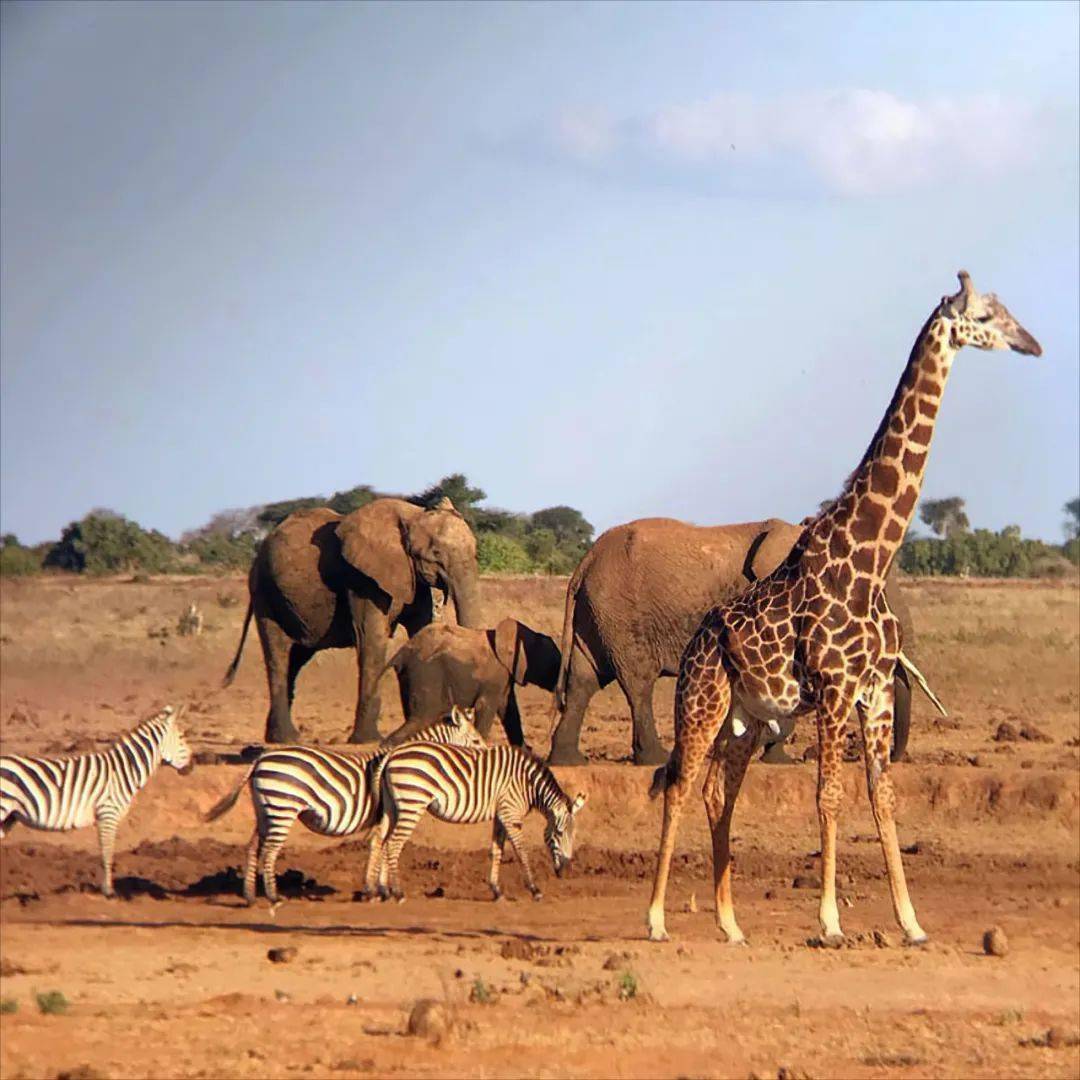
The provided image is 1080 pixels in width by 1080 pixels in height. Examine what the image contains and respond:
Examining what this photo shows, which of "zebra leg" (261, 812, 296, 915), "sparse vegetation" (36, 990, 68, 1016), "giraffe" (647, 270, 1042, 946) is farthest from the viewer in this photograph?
"zebra leg" (261, 812, 296, 915)

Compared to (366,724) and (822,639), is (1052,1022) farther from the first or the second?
(366,724)

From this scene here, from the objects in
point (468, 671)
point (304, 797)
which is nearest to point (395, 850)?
point (304, 797)

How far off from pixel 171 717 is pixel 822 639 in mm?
5415

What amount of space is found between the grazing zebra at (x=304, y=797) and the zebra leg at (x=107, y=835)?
0.89 meters

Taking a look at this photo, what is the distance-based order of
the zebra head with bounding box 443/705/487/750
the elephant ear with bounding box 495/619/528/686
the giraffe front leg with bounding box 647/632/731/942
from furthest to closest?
the elephant ear with bounding box 495/619/528/686
the zebra head with bounding box 443/705/487/750
the giraffe front leg with bounding box 647/632/731/942

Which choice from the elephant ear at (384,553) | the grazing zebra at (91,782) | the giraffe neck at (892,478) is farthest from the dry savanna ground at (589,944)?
the elephant ear at (384,553)

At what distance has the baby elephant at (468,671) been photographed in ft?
63.7

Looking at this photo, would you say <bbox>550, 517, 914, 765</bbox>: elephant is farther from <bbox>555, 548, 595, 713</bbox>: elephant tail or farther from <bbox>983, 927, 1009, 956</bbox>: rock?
<bbox>983, 927, 1009, 956</bbox>: rock

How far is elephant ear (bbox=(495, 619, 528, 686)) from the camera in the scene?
19.8m

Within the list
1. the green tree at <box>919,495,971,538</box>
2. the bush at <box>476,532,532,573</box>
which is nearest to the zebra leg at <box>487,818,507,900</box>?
the bush at <box>476,532,532,573</box>

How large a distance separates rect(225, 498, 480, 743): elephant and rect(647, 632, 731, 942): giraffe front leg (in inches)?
308

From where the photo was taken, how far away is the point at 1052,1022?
38.3ft

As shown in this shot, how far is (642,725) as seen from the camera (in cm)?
1950

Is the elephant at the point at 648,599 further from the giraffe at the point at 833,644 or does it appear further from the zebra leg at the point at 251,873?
the giraffe at the point at 833,644
